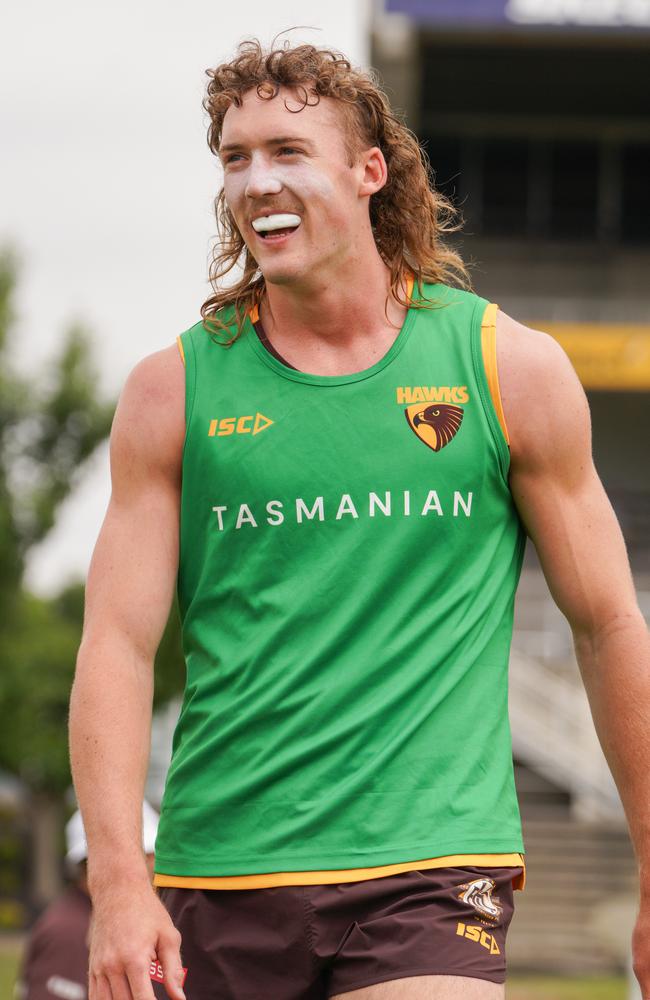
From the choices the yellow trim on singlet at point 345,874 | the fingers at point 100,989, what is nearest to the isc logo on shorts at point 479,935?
the yellow trim on singlet at point 345,874

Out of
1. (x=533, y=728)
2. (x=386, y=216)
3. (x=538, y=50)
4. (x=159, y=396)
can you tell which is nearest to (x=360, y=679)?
(x=159, y=396)

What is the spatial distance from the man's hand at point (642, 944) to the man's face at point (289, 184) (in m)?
1.46

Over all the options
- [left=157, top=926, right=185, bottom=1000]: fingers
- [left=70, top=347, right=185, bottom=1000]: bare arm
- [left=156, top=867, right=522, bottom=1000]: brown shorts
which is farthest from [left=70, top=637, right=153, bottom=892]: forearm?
[left=156, top=867, right=522, bottom=1000]: brown shorts

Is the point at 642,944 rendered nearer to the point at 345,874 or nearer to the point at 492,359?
the point at 345,874

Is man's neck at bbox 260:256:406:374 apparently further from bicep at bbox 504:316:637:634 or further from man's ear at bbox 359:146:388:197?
bicep at bbox 504:316:637:634

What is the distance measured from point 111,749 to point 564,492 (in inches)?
42.0

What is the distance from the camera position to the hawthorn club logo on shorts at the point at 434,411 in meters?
3.81

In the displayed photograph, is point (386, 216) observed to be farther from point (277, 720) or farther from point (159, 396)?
point (277, 720)

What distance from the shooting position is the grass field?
51.8 feet

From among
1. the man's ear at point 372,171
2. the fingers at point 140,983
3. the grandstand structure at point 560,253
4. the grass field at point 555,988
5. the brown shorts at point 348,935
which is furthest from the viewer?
the grandstand structure at point 560,253

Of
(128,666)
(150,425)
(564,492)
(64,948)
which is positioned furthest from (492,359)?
(64,948)

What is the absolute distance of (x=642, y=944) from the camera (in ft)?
12.2

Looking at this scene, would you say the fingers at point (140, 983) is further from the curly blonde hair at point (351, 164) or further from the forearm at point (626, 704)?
the curly blonde hair at point (351, 164)

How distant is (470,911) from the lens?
3.60 metres
